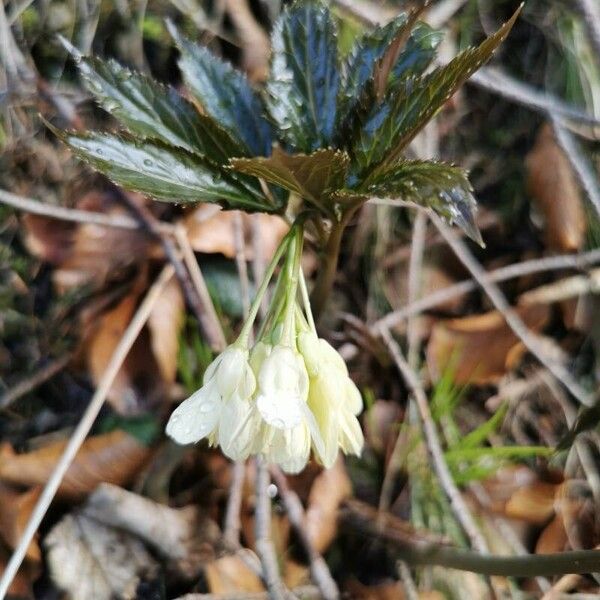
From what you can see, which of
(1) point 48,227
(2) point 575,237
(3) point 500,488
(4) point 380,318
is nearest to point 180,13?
(1) point 48,227

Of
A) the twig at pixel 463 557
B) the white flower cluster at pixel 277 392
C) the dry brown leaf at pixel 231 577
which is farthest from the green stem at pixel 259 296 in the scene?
the dry brown leaf at pixel 231 577

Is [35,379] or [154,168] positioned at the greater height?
[154,168]

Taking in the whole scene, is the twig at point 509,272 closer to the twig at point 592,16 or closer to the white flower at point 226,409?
the twig at point 592,16

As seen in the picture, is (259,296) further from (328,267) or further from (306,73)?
(306,73)

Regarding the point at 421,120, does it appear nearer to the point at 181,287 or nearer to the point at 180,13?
the point at 181,287

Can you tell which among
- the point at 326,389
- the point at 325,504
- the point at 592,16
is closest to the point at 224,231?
the point at 325,504

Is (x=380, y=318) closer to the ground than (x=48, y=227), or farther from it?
closer to the ground

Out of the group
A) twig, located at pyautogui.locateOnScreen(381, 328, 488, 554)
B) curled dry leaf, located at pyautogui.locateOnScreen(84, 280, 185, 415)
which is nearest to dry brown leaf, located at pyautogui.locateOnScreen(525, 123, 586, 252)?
twig, located at pyautogui.locateOnScreen(381, 328, 488, 554)
